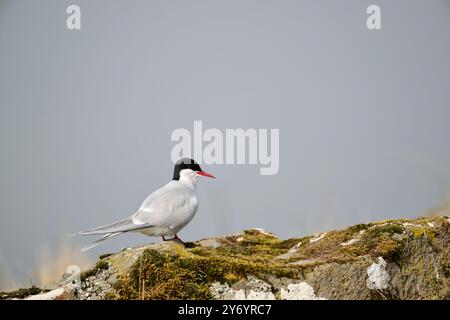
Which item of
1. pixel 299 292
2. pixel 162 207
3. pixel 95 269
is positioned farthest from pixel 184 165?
pixel 299 292

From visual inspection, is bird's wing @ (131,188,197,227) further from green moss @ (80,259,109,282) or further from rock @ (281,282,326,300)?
rock @ (281,282,326,300)

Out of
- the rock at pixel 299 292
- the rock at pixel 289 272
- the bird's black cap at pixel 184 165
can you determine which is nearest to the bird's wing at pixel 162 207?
the rock at pixel 289 272

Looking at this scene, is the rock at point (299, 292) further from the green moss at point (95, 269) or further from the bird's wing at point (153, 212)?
the bird's wing at point (153, 212)

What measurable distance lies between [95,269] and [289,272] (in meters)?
1.67

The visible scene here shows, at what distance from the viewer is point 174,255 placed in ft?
17.7

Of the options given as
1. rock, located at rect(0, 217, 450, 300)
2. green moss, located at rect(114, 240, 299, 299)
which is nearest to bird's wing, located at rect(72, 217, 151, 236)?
rock, located at rect(0, 217, 450, 300)

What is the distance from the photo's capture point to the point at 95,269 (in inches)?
208

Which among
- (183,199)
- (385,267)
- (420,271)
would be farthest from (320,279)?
(183,199)

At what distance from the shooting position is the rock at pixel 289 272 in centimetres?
514
